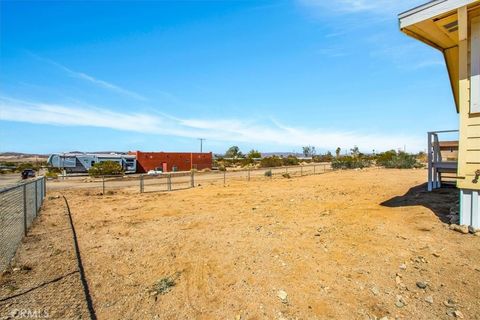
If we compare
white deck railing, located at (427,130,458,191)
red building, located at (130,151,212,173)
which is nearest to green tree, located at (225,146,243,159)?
red building, located at (130,151,212,173)

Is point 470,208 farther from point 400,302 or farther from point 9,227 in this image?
point 9,227

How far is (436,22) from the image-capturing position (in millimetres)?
5953

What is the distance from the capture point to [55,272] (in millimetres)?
5074

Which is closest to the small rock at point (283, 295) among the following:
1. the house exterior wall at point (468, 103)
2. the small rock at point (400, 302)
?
the small rock at point (400, 302)

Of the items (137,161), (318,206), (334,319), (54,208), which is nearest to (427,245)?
(334,319)

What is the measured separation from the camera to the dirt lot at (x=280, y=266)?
370cm

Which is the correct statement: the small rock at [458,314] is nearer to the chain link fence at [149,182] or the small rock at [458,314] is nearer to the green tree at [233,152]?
the chain link fence at [149,182]

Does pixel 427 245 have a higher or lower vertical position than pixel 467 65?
lower

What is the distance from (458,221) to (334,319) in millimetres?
4113

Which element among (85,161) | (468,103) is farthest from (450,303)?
(85,161)

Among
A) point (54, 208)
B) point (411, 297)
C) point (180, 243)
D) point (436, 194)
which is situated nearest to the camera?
point (411, 297)

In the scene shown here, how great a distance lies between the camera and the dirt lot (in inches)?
146

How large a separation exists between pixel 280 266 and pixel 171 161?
1787 inches

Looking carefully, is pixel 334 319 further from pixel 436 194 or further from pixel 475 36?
pixel 436 194
